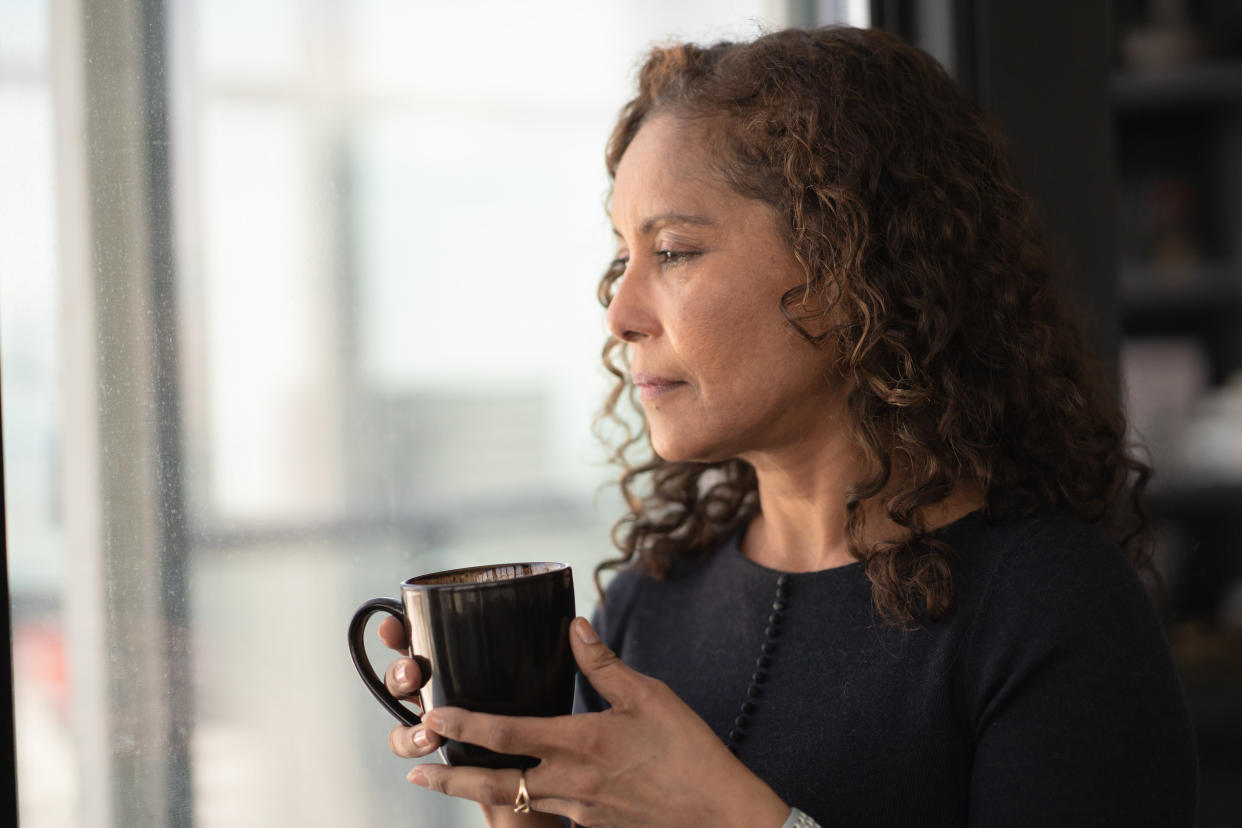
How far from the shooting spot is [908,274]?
98 centimetres

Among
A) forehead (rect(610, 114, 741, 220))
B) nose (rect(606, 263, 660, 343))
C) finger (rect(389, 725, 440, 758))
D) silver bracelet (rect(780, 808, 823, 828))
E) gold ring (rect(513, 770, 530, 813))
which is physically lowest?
silver bracelet (rect(780, 808, 823, 828))

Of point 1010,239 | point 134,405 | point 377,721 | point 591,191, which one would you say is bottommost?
point 377,721

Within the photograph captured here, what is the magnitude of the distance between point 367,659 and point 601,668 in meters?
0.19

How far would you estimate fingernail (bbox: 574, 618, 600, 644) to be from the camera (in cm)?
79

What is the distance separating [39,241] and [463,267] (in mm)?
437

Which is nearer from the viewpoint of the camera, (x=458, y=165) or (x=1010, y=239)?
(x=1010, y=239)

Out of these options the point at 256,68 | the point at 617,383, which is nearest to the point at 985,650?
the point at 617,383

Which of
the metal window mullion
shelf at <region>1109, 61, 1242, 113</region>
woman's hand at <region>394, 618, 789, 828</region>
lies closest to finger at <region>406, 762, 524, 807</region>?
woman's hand at <region>394, 618, 789, 828</region>

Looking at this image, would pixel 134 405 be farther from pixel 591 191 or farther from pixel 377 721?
pixel 591 191

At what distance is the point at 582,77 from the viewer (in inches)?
49.2

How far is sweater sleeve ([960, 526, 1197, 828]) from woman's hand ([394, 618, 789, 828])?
201 millimetres

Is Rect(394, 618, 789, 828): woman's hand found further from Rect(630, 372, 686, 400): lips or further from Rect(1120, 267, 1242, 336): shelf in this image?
Rect(1120, 267, 1242, 336): shelf

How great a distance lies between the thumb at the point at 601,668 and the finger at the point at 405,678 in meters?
0.12

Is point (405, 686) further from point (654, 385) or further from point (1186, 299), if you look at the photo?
point (1186, 299)
